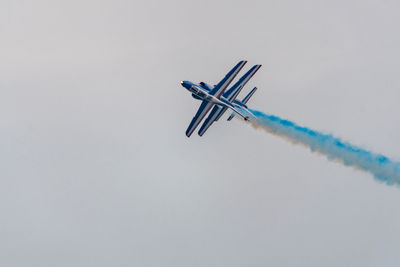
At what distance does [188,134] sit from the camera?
247 feet

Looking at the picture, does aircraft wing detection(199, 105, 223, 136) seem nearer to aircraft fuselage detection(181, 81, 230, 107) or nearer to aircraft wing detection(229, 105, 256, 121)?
aircraft wing detection(229, 105, 256, 121)

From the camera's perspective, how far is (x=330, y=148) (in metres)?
69.1

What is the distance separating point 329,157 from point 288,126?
6871 millimetres

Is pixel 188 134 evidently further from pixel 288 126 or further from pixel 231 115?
pixel 288 126

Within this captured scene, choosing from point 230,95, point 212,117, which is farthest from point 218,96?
point 212,117

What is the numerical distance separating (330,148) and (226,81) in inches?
588

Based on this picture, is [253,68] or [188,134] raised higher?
[253,68]

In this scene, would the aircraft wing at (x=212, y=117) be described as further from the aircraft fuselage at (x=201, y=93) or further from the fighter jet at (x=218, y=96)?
the aircraft fuselage at (x=201, y=93)

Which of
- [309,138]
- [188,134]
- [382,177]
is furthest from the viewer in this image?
[188,134]

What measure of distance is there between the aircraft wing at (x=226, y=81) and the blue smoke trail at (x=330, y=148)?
5808 millimetres

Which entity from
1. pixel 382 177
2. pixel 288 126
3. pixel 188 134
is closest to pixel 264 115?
pixel 288 126

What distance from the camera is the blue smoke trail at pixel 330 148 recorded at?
6475 centimetres

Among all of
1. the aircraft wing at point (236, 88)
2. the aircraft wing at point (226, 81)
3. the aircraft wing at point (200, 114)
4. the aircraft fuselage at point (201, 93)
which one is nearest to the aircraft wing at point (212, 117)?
the aircraft wing at point (200, 114)

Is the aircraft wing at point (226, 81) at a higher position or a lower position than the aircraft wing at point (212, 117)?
higher
